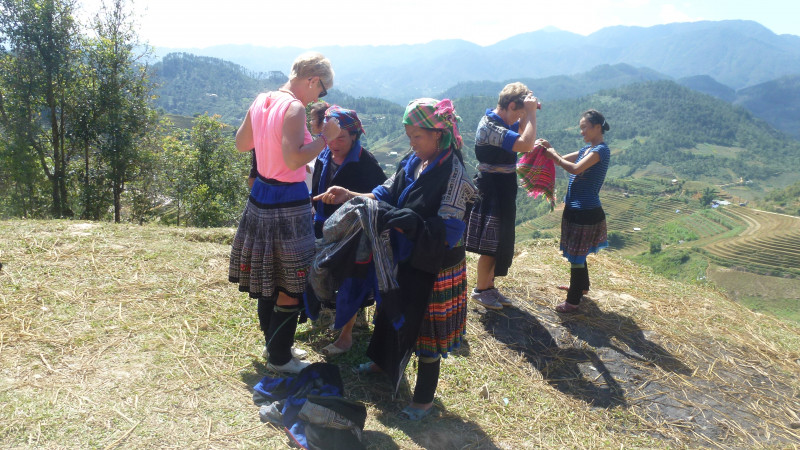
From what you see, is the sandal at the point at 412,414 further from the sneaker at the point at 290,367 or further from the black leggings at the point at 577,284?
the black leggings at the point at 577,284

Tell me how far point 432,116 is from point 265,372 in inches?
86.0

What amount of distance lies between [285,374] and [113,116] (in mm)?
13490

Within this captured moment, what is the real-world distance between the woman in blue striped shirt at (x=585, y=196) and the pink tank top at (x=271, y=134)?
9.54 ft

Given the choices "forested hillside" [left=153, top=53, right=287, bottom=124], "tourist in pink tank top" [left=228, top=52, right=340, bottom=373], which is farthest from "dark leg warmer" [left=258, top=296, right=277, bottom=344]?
"forested hillside" [left=153, top=53, right=287, bottom=124]

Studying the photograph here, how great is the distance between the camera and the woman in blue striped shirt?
15.1 ft

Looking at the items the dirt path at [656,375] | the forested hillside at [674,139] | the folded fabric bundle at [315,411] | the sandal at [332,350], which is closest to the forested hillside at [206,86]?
the forested hillside at [674,139]

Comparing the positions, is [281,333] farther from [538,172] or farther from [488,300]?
[538,172]

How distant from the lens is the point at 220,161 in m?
22.7

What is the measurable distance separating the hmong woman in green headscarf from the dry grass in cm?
55

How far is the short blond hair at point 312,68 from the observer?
108 inches

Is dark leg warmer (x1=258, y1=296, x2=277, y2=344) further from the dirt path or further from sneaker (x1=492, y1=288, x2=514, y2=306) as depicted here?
sneaker (x1=492, y1=288, x2=514, y2=306)

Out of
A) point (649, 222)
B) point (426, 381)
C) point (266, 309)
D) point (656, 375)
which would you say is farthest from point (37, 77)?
point (649, 222)

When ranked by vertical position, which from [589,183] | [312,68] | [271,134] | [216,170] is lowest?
[216,170]

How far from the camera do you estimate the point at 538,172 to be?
4.84 metres
